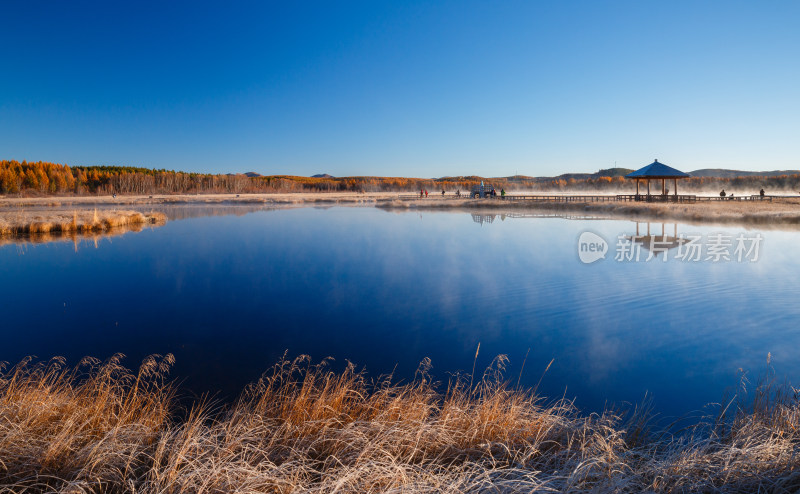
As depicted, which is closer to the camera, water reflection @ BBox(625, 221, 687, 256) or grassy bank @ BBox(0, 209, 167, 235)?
water reflection @ BBox(625, 221, 687, 256)

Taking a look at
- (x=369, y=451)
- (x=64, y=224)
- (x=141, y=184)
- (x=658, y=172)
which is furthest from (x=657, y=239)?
(x=141, y=184)

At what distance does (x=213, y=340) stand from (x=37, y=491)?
3.96 meters

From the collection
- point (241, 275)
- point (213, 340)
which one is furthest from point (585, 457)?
point (241, 275)

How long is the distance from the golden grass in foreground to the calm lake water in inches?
49.6

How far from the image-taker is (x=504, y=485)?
2707mm

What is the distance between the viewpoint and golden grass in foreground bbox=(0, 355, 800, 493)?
2.69 metres

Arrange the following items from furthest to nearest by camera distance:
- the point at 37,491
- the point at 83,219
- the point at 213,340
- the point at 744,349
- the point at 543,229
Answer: the point at 83,219, the point at 543,229, the point at 213,340, the point at 744,349, the point at 37,491

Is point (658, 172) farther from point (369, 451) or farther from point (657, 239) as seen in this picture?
point (369, 451)

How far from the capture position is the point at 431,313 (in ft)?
26.0

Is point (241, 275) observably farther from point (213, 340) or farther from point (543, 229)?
point (543, 229)

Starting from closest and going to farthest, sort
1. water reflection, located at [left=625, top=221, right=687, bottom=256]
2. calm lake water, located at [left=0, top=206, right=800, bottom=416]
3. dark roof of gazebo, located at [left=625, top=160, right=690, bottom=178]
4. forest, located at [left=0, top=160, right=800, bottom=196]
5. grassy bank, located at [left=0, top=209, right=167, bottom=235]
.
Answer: calm lake water, located at [left=0, top=206, right=800, bottom=416], water reflection, located at [left=625, top=221, right=687, bottom=256], grassy bank, located at [left=0, top=209, right=167, bottom=235], dark roof of gazebo, located at [left=625, top=160, right=690, bottom=178], forest, located at [left=0, top=160, right=800, bottom=196]

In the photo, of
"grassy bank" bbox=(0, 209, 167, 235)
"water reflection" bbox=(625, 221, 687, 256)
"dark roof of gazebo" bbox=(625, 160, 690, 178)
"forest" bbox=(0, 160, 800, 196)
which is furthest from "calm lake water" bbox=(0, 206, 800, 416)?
"forest" bbox=(0, 160, 800, 196)

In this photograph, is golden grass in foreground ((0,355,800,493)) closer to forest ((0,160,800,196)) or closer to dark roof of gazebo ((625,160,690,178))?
dark roof of gazebo ((625,160,690,178))

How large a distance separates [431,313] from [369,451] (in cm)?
489
